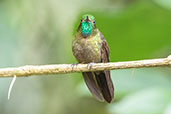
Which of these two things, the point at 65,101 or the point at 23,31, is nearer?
the point at 23,31

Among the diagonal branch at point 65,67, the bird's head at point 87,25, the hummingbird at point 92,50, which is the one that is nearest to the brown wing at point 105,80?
the hummingbird at point 92,50

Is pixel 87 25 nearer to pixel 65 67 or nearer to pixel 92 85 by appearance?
pixel 92 85

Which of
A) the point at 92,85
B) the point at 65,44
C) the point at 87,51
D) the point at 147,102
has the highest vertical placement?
the point at 65,44

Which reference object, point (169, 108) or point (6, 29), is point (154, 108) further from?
point (6, 29)

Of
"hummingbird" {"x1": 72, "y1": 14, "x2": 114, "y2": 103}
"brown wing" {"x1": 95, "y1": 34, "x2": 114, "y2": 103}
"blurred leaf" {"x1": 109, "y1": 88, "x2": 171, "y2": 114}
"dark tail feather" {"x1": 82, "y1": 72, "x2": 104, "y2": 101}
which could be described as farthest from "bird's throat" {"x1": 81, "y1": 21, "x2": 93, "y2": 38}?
"blurred leaf" {"x1": 109, "y1": 88, "x2": 171, "y2": 114}

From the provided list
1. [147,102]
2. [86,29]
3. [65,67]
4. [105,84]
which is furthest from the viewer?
[105,84]

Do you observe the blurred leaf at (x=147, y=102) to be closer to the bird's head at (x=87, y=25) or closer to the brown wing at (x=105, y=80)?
the brown wing at (x=105, y=80)

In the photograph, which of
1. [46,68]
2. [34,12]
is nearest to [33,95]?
[34,12]

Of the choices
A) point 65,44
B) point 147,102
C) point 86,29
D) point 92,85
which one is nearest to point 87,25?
point 86,29

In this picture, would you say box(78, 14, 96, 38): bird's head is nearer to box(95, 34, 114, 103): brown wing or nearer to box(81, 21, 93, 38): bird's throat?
box(81, 21, 93, 38): bird's throat
